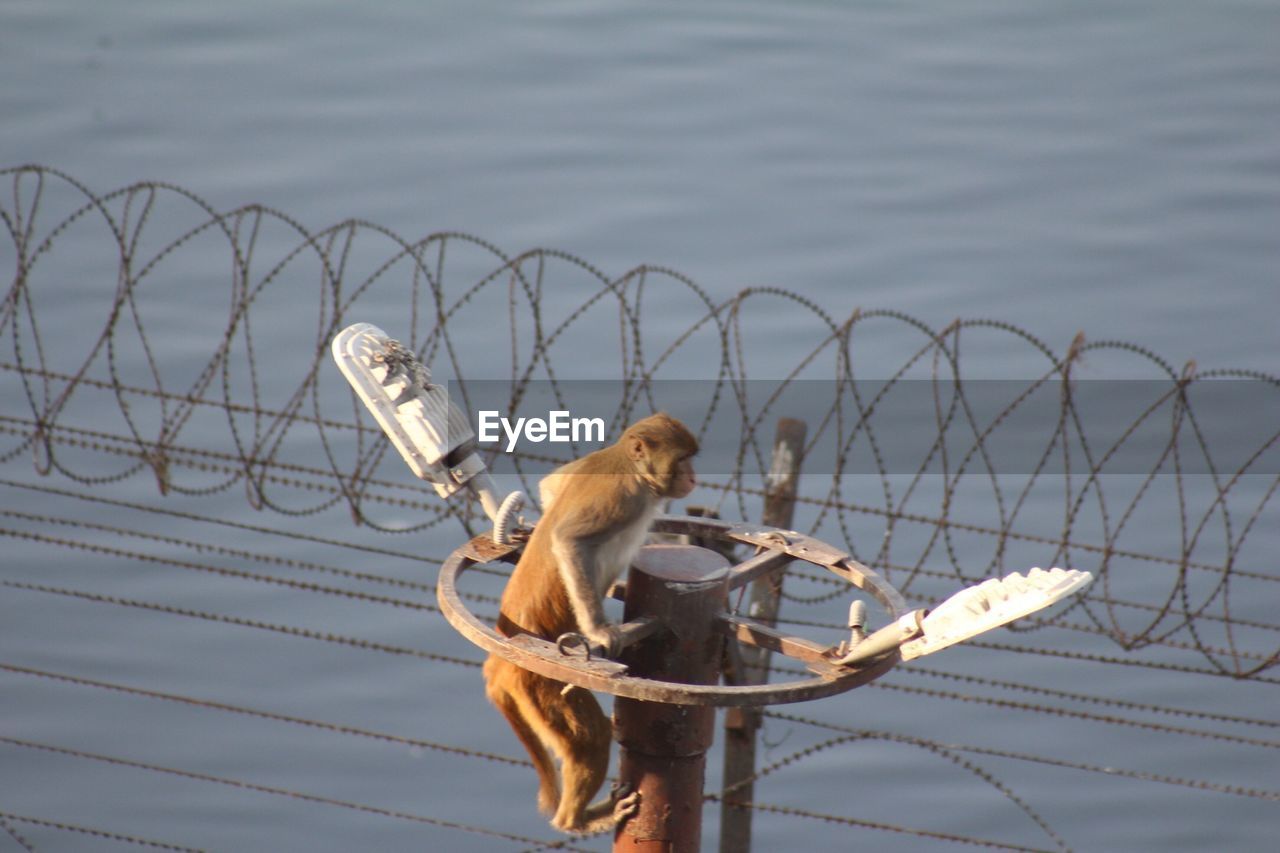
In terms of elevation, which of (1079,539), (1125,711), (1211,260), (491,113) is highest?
(491,113)

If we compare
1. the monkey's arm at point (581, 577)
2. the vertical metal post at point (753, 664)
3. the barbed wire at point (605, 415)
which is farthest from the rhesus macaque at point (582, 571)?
the barbed wire at point (605, 415)

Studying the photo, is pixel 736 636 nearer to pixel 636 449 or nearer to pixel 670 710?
pixel 670 710

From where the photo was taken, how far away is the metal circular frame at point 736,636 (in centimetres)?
385

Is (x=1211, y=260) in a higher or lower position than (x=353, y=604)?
higher

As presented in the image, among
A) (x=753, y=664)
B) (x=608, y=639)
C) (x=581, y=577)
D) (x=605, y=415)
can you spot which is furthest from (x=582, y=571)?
(x=605, y=415)

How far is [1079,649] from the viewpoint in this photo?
431 inches

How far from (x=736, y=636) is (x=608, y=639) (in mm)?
378

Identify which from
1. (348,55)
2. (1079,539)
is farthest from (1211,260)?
(348,55)

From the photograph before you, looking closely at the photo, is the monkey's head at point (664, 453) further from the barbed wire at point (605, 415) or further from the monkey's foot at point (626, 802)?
the barbed wire at point (605, 415)

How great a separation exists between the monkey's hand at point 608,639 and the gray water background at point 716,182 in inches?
255

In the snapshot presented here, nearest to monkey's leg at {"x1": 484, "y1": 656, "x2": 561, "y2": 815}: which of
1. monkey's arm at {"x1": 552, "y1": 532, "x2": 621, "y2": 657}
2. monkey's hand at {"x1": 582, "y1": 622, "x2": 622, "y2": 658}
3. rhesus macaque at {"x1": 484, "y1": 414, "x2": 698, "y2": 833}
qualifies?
rhesus macaque at {"x1": 484, "y1": 414, "x2": 698, "y2": 833}

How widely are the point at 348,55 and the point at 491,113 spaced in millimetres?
1876

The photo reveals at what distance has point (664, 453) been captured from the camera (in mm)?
4730

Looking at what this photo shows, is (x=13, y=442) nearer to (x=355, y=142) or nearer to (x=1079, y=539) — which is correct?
(x=355, y=142)
